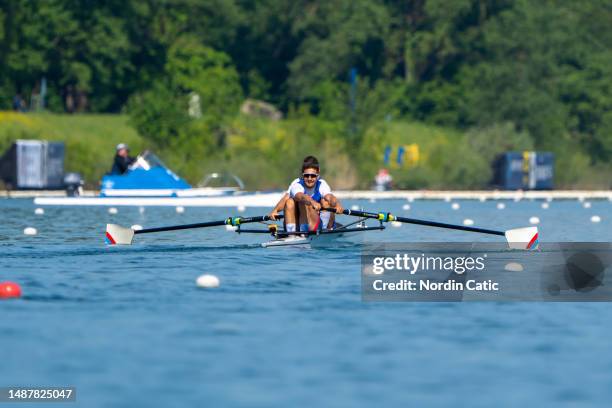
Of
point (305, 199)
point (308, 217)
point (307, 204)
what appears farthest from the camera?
point (308, 217)

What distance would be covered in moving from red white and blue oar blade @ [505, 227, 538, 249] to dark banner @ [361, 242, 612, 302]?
195mm

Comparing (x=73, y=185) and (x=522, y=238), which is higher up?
(x=73, y=185)

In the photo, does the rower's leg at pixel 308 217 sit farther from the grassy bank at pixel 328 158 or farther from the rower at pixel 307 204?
the grassy bank at pixel 328 158

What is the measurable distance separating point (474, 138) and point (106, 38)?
2426 cm

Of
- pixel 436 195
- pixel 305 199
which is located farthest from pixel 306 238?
pixel 436 195

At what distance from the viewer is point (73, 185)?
45500 mm

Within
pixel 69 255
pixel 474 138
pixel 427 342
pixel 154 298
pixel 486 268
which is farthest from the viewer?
pixel 474 138

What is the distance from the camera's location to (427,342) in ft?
41.2

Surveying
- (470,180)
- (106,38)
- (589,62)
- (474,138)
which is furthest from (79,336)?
(589,62)

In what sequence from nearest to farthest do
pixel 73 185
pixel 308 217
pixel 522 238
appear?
pixel 308 217 < pixel 522 238 < pixel 73 185

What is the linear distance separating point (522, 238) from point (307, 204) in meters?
3.91

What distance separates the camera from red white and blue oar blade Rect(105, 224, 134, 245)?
23.6m

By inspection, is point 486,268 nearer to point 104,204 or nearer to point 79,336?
point 79,336

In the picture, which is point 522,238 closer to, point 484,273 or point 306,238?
point 306,238
